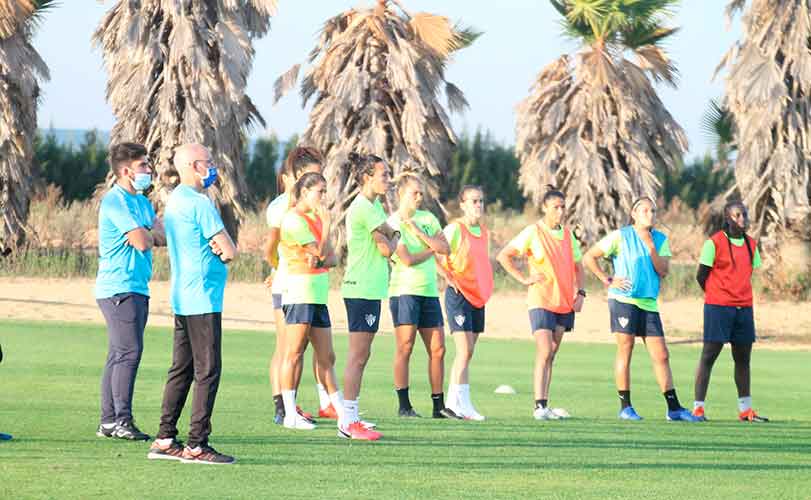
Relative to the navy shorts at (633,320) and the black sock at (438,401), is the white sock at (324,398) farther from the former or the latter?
the navy shorts at (633,320)

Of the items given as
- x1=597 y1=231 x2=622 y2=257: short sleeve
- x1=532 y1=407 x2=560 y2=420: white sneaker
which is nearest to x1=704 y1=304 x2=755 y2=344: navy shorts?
x1=597 y1=231 x2=622 y2=257: short sleeve

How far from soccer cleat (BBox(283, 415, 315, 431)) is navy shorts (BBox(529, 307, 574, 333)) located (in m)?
2.59

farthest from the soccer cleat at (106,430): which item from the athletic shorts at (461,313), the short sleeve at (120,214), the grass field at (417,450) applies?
the athletic shorts at (461,313)

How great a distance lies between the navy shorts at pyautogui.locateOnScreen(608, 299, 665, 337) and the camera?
13.7 meters

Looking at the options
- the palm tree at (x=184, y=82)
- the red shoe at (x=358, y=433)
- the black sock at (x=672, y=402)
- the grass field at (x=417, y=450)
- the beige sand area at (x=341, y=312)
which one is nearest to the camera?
the grass field at (x=417, y=450)

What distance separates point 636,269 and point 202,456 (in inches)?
210

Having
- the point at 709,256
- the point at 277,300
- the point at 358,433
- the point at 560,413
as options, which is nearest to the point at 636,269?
the point at 709,256

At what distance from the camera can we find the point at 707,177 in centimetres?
5538

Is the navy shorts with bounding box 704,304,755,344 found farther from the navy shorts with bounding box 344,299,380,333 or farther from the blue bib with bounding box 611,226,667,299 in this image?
the navy shorts with bounding box 344,299,380,333

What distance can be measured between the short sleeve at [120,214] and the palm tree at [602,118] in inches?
951

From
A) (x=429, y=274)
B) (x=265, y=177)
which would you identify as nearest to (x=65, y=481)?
(x=429, y=274)

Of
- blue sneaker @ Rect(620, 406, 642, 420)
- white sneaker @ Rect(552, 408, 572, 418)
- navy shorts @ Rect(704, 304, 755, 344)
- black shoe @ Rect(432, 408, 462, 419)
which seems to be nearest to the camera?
black shoe @ Rect(432, 408, 462, 419)

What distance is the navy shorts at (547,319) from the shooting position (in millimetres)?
13469

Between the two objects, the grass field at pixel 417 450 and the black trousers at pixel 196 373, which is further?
the black trousers at pixel 196 373
